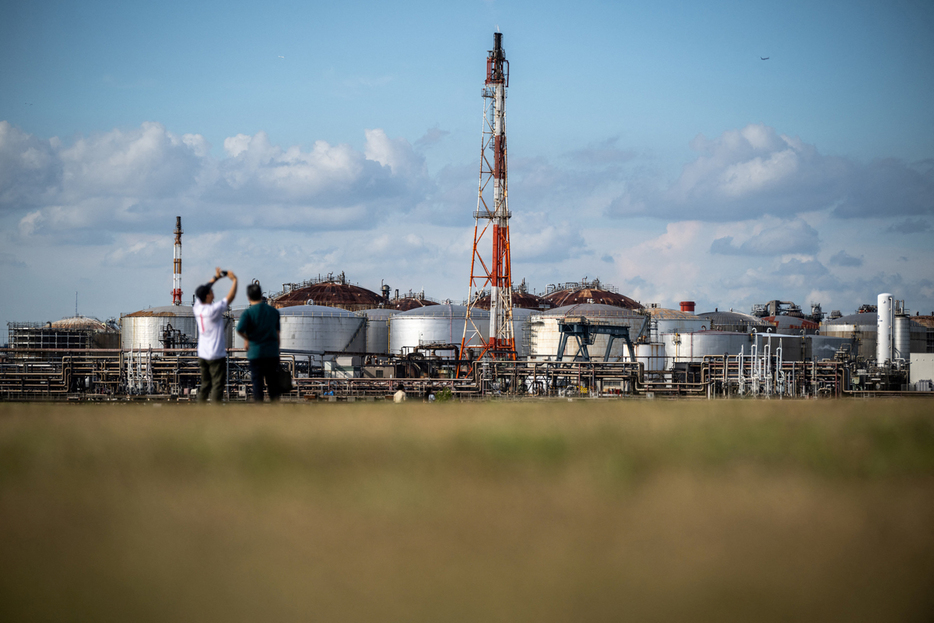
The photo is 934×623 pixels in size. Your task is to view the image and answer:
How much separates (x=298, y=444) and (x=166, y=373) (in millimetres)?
42889

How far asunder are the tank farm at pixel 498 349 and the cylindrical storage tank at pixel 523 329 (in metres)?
0.20

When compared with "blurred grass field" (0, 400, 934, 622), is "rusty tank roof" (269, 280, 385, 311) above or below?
above

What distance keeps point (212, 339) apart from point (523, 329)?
69951 millimetres

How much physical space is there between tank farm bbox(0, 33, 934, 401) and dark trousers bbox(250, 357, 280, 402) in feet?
66.3

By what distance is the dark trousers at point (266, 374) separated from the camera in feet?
26.9

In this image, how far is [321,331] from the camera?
74.8m

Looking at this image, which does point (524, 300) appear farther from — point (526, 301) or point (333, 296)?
point (333, 296)

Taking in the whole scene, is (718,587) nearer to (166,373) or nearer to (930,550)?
(930,550)

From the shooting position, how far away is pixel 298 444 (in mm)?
4371

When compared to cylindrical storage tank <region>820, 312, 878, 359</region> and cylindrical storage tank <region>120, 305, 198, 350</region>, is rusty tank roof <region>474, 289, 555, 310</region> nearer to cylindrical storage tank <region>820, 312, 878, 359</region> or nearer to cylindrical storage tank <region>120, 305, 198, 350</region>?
cylindrical storage tank <region>820, 312, 878, 359</region>

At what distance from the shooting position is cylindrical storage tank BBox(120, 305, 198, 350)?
75.0m

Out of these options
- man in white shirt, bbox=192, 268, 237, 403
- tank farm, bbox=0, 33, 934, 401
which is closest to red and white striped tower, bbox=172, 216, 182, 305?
tank farm, bbox=0, 33, 934, 401

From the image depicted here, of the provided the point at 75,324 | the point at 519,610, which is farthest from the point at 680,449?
the point at 75,324

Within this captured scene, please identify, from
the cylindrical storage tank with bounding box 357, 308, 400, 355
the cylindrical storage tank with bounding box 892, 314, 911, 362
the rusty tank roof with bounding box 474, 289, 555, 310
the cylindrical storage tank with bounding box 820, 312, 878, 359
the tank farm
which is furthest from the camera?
the rusty tank roof with bounding box 474, 289, 555, 310
